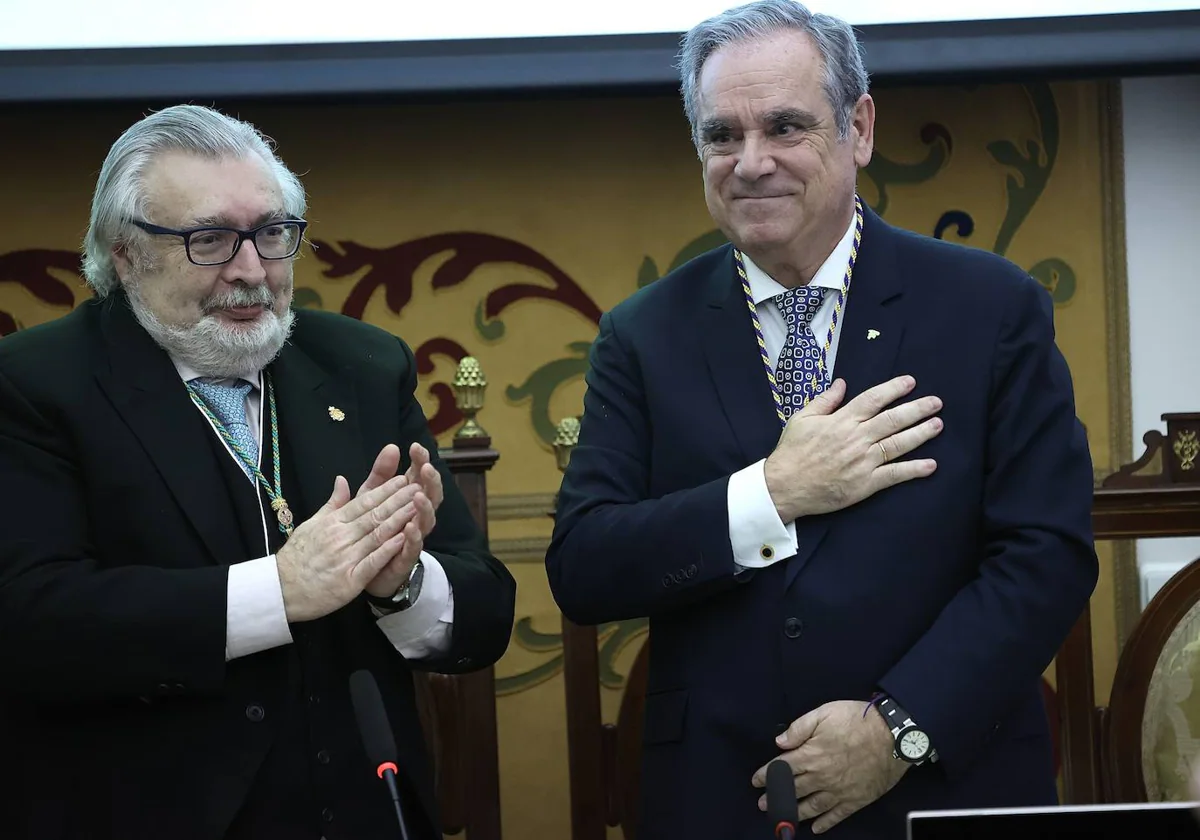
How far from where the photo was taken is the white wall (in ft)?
10.6

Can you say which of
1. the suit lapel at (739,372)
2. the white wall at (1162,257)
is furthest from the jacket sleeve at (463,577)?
the white wall at (1162,257)

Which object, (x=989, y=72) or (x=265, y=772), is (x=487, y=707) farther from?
(x=989, y=72)

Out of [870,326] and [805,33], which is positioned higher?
[805,33]

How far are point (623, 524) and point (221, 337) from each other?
2.06ft

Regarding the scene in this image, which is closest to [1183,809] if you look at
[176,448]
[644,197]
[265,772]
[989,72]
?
[265,772]

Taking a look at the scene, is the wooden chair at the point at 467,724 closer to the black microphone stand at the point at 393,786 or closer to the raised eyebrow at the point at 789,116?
the raised eyebrow at the point at 789,116

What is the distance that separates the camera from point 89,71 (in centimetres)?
279

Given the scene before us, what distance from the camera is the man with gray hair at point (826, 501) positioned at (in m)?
1.76

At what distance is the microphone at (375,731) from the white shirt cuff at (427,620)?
413 mm

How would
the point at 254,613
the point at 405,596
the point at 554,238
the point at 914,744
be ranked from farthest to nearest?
1. the point at 554,238
2. the point at 405,596
3. the point at 254,613
4. the point at 914,744

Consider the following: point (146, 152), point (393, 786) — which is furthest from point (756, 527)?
point (146, 152)

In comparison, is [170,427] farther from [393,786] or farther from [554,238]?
[554,238]

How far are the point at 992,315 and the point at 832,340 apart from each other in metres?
0.21

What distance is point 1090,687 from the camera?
8.55ft
